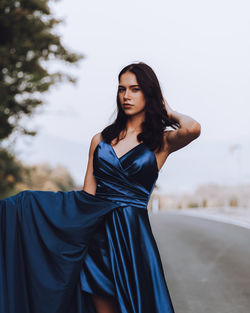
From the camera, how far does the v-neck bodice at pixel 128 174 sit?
2.63 meters

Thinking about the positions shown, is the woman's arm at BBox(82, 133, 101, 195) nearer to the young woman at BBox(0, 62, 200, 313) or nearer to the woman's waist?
the young woman at BBox(0, 62, 200, 313)

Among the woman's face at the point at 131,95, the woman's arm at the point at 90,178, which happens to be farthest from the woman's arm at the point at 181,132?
the woman's arm at the point at 90,178

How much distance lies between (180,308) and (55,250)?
2632 millimetres

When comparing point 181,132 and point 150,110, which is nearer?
point 181,132

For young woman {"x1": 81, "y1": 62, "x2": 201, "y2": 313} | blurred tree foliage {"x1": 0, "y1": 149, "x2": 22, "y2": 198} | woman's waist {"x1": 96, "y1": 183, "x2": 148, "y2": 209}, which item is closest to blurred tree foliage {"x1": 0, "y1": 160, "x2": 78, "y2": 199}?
blurred tree foliage {"x1": 0, "y1": 149, "x2": 22, "y2": 198}

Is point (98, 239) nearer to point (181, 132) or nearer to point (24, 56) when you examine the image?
point (181, 132)

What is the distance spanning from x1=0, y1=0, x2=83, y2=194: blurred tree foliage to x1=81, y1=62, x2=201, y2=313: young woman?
13.2 metres

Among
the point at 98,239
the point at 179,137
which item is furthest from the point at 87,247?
the point at 179,137

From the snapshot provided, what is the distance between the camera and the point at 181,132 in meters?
2.71

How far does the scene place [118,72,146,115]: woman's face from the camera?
285 cm

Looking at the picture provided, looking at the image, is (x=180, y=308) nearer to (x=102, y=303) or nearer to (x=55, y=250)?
(x=102, y=303)

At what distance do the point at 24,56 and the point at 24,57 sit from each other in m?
0.08

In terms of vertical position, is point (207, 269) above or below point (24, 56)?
below

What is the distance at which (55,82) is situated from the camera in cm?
1800
